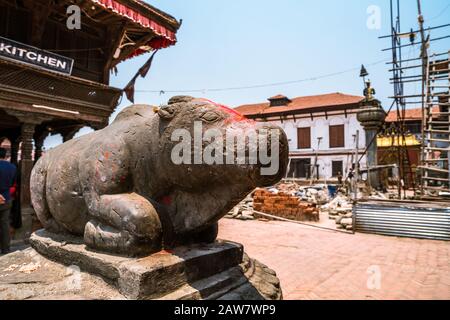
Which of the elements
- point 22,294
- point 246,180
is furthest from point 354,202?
point 22,294

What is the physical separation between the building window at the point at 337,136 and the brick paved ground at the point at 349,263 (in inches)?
880

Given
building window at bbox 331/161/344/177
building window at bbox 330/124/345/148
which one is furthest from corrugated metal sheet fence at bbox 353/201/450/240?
building window at bbox 330/124/345/148

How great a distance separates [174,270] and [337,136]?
96.0 feet

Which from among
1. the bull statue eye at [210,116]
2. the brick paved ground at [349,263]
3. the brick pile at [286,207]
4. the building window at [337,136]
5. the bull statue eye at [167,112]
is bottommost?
the brick paved ground at [349,263]

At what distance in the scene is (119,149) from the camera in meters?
2.04

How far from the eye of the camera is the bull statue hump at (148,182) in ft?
5.95

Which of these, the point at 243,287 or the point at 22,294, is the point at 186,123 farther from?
the point at 22,294

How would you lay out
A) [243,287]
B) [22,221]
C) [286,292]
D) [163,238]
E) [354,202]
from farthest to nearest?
[354,202] → [22,221] → [286,292] → [243,287] → [163,238]

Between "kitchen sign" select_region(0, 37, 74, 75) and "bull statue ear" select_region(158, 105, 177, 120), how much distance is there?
19.2 ft

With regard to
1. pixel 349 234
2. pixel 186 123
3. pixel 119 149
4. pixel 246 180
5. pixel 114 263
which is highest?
pixel 186 123

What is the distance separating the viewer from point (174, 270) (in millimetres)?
1824

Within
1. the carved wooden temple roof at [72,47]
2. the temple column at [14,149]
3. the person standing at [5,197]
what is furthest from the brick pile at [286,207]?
the temple column at [14,149]

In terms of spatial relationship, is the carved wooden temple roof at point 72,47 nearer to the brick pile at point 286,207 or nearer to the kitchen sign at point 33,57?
the kitchen sign at point 33,57
